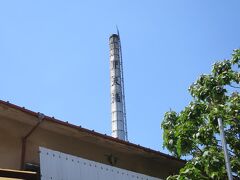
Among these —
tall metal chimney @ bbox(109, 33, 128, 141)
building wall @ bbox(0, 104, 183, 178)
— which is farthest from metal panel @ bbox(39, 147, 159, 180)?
tall metal chimney @ bbox(109, 33, 128, 141)

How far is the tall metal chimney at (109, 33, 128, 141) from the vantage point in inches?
1313

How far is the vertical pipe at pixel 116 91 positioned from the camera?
33281 millimetres

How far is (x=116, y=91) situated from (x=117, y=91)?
0.08m

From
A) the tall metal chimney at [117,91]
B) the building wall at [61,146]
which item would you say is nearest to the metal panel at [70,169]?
the building wall at [61,146]

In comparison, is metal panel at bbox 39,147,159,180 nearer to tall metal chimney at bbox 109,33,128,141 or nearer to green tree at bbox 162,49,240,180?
green tree at bbox 162,49,240,180

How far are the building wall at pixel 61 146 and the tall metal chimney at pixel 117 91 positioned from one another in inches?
771

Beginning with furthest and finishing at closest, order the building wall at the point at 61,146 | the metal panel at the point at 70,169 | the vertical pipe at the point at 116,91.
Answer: the vertical pipe at the point at 116,91
the building wall at the point at 61,146
the metal panel at the point at 70,169

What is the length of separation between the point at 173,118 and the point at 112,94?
22172 mm

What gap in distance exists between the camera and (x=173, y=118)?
1366 cm

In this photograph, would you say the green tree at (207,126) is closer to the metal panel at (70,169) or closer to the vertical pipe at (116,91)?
the metal panel at (70,169)

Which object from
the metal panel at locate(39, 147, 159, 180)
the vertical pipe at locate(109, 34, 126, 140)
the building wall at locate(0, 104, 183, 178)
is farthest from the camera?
the vertical pipe at locate(109, 34, 126, 140)

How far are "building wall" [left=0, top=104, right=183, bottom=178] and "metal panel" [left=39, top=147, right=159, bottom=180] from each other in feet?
2.25

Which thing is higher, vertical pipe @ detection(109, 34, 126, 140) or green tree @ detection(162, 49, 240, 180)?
vertical pipe @ detection(109, 34, 126, 140)

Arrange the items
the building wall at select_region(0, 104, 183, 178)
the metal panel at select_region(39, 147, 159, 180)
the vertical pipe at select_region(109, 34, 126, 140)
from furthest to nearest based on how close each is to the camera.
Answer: the vertical pipe at select_region(109, 34, 126, 140), the building wall at select_region(0, 104, 183, 178), the metal panel at select_region(39, 147, 159, 180)
